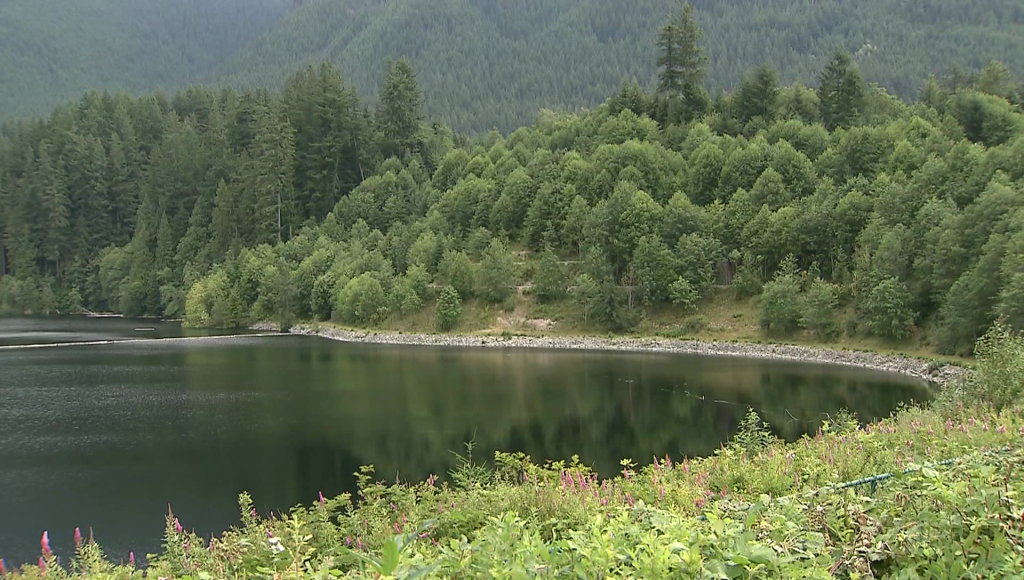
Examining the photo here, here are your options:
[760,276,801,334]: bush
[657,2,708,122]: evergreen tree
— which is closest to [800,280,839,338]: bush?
[760,276,801,334]: bush

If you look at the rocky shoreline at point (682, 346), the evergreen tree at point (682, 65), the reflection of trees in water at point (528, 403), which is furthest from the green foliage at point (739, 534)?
the evergreen tree at point (682, 65)

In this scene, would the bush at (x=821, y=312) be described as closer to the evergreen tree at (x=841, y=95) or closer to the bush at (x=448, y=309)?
the bush at (x=448, y=309)

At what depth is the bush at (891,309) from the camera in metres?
51.7

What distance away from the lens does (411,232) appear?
291 ft

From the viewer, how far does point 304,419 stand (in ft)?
101

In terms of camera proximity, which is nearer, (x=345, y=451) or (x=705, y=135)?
(x=345, y=451)

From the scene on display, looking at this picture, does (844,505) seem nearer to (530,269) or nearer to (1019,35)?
(530,269)

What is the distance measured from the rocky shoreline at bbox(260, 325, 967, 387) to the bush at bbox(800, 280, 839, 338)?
10.3 feet

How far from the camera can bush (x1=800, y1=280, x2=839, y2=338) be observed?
190ft

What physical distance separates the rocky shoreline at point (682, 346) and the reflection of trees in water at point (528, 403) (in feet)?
10.6

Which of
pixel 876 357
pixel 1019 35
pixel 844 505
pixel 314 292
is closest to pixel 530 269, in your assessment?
pixel 314 292

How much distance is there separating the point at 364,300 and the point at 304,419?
46854mm

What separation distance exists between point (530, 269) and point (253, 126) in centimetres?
5815

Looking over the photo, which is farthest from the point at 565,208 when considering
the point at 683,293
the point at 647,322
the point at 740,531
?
the point at 740,531
